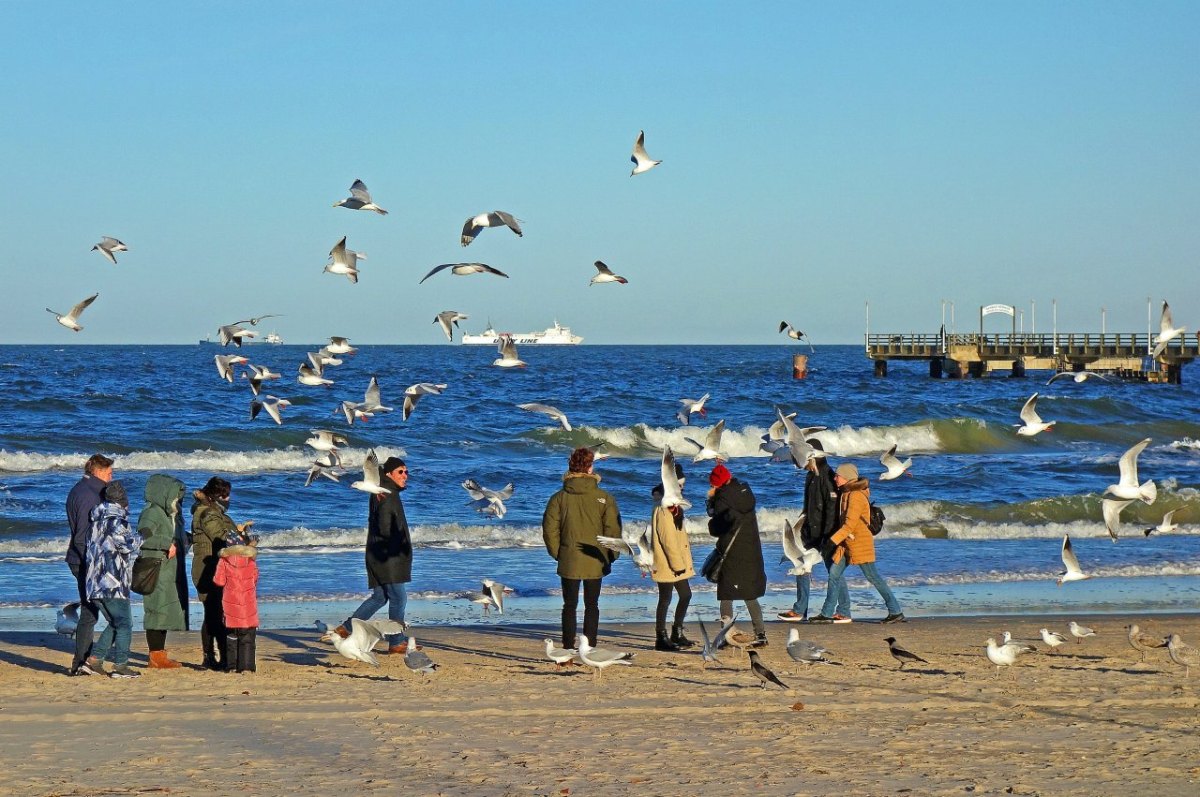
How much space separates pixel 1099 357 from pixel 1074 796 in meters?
73.7

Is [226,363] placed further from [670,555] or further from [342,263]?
[670,555]

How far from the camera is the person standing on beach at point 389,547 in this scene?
33.9 ft

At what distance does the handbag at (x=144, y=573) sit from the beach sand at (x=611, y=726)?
25.0 inches

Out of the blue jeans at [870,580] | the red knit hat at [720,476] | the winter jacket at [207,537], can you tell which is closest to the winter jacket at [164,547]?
the winter jacket at [207,537]

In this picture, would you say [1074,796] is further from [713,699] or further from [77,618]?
[77,618]

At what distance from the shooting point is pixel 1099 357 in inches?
2980

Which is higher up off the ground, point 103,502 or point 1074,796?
point 103,502

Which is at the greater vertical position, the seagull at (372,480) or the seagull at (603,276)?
the seagull at (603,276)

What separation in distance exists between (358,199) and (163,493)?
4.85 meters

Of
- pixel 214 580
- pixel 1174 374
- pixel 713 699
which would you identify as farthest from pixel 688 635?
pixel 1174 374

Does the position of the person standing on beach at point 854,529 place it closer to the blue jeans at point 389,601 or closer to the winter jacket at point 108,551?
the blue jeans at point 389,601

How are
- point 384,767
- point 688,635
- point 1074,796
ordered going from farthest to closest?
1. point 688,635
2. point 384,767
3. point 1074,796

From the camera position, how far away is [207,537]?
33.0 ft

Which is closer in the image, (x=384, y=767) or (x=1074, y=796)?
(x=1074, y=796)
